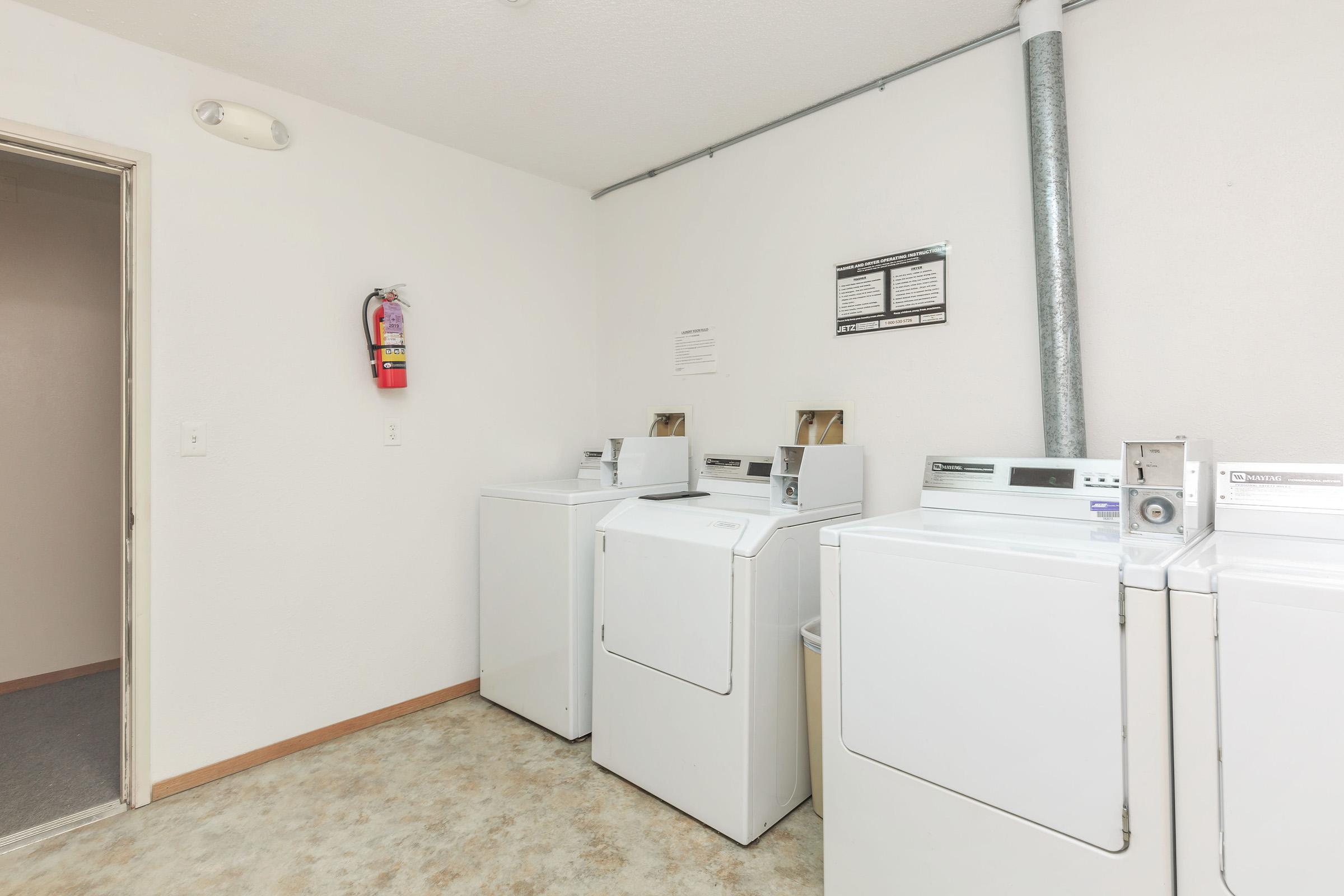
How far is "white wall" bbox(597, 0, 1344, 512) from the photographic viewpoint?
168 centimetres

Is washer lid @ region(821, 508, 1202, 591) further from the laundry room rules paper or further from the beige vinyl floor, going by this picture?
the laundry room rules paper

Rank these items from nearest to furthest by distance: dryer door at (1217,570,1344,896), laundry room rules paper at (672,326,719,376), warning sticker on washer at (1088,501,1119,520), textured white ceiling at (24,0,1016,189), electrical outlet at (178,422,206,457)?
dryer door at (1217,570,1344,896), warning sticker on washer at (1088,501,1119,520), textured white ceiling at (24,0,1016,189), electrical outlet at (178,422,206,457), laundry room rules paper at (672,326,719,376)

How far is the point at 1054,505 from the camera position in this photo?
1768 millimetres

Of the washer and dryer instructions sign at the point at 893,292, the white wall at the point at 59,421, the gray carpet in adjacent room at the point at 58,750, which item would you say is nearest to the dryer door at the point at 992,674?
the washer and dryer instructions sign at the point at 893,292

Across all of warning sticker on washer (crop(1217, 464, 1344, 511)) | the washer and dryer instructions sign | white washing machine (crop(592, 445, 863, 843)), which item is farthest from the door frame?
warning sticker on washer (crop(1217, 464, 1344, 511))

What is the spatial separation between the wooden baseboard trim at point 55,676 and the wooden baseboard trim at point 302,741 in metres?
1.20

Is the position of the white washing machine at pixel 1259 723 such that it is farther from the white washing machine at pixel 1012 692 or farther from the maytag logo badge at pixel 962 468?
the maytag logo badge at pixel 962 468

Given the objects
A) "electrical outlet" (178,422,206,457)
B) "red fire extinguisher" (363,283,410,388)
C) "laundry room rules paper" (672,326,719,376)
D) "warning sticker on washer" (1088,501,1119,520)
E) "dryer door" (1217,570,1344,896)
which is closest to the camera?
"dryer door" (1217,570,1344,896)

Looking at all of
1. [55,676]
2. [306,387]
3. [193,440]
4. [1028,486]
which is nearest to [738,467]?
[1028,486]

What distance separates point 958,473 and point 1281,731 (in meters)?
1.00

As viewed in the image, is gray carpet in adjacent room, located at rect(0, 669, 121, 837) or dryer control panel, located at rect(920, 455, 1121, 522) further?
gray carpet in adjacent room, located at rect(0, 669, 121, 837)

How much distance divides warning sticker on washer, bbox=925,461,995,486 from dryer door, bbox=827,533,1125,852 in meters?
0.53

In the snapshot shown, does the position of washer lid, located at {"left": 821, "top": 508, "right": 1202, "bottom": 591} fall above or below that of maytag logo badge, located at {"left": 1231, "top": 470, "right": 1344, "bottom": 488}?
below

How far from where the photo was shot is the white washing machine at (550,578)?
254cm
